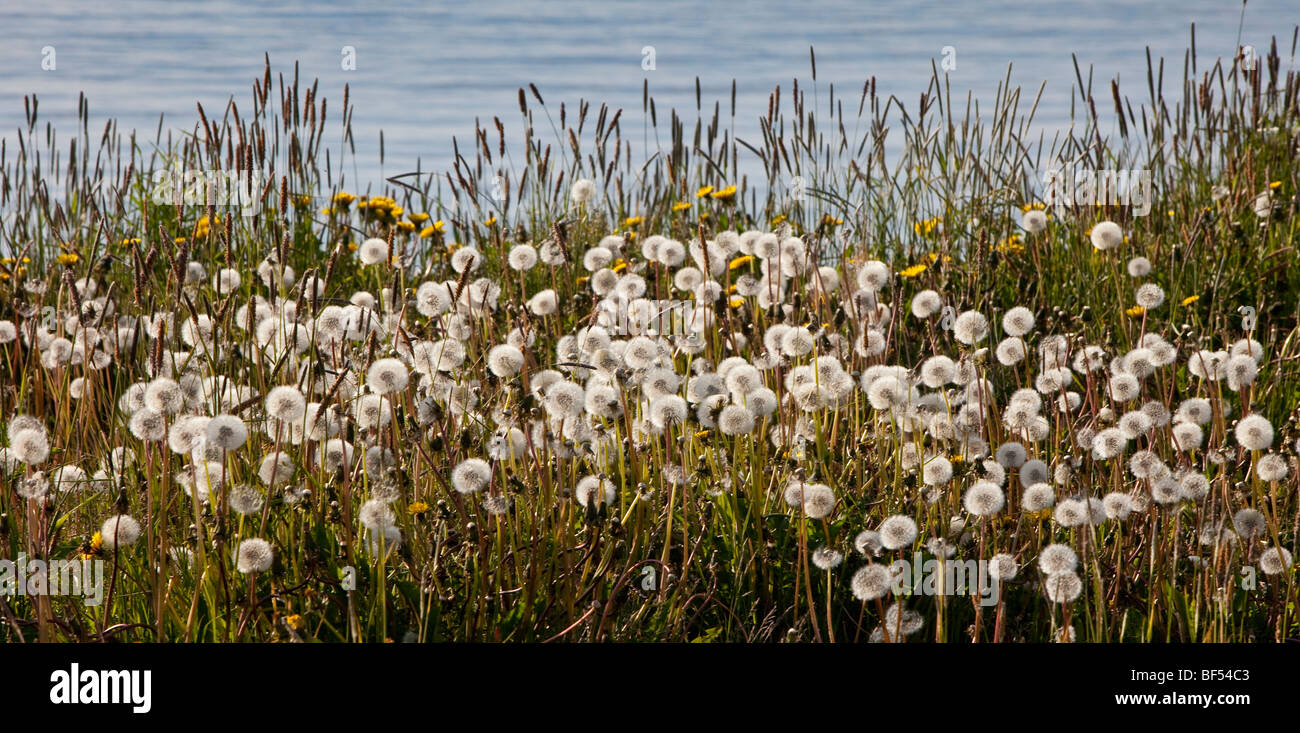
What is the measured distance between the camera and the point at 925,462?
2414mm

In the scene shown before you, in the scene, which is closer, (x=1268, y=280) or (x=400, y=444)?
(x=400, y=444)

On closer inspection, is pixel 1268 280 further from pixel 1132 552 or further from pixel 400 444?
pixel 400 444

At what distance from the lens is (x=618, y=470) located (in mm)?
2646

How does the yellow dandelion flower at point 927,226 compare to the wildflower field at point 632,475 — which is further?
the yellow dandelion flower at point 927,226

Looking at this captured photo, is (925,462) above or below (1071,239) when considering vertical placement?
below

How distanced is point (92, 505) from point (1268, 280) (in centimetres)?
394

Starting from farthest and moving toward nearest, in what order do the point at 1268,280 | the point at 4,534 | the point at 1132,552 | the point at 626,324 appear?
the point at 1268,280 → the point at 626,324 → the point at 1132,552 → the point at 4,534

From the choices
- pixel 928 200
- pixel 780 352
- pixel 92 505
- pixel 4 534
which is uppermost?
pixel 928 200

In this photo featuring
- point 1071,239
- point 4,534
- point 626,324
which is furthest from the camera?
point 1071,239

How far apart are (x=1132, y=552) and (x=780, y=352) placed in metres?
0.91

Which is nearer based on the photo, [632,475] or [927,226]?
[632,475]

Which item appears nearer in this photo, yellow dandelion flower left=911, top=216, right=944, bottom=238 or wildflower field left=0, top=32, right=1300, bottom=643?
wildflower field left=0, top=32, right=1300, bottom=643
